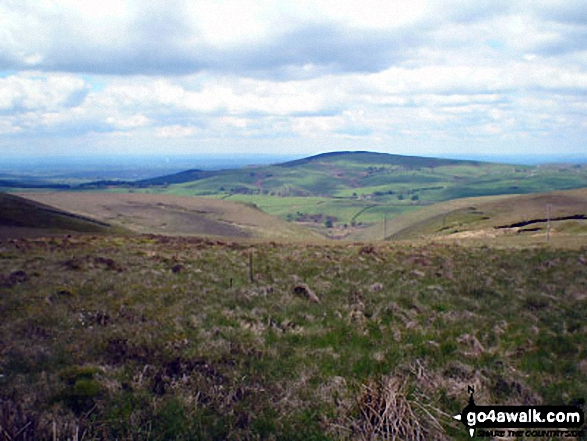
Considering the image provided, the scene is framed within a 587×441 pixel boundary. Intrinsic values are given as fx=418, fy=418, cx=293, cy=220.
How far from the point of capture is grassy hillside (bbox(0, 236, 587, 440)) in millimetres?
7422

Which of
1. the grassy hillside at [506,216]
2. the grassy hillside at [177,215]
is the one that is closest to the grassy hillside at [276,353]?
the grassy hillside at [506,216]

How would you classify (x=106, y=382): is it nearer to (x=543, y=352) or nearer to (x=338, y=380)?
(x=338, y=380)

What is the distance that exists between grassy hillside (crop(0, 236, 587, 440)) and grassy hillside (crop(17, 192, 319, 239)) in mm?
84242

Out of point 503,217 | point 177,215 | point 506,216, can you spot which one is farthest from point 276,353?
point 177,215

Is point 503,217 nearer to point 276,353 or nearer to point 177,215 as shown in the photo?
point 177,215

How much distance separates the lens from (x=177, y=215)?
13225 centimetres

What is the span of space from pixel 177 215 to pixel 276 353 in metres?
127

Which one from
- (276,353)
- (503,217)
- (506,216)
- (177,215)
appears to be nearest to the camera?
(276,353)

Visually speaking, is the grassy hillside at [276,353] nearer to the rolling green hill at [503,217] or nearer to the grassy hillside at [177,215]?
the rolling green hill at [503,217]

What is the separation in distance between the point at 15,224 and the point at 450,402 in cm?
7819

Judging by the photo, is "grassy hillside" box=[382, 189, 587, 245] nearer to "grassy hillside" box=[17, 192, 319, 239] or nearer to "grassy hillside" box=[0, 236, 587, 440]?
"grassy hillside" box=[17, 192, 319, 239]

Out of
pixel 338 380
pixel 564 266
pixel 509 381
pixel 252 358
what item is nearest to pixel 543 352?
pixel 509 381

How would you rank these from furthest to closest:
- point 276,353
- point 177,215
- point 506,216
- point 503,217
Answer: point 177,215 → point 506,216 → point 503,217 → point 276,353

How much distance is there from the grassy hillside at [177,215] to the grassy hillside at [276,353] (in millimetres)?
84242
